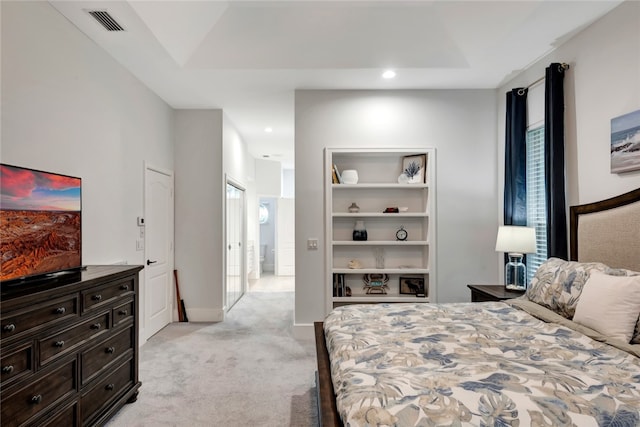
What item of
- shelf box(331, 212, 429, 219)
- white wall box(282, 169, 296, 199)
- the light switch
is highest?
white wall box(282, 169, 296, 199)

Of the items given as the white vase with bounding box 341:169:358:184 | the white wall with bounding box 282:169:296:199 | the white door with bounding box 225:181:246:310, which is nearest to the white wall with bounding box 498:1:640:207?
the white vase with bounding box 341:169:358:184

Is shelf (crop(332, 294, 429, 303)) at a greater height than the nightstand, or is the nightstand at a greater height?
the nightstand

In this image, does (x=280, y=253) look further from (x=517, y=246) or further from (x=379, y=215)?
(x=517, y=246)

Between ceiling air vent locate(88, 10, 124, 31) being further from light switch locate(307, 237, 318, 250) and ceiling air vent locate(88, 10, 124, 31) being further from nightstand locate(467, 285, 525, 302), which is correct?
nightstand locate(467, 285, 525, 302)

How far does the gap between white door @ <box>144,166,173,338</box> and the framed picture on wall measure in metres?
4.19

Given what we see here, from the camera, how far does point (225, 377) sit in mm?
2947

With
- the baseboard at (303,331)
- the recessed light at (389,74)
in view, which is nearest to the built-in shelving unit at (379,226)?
the baseboard at (303,331)

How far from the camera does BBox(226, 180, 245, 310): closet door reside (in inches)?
201

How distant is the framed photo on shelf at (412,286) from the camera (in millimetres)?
3988

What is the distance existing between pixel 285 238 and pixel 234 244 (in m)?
2.79

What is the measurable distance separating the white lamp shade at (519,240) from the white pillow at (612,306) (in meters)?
1.15

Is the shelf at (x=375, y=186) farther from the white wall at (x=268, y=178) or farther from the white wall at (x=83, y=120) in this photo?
the white wall at (x=268, y=178)

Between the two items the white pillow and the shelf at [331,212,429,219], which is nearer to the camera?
the white pillow

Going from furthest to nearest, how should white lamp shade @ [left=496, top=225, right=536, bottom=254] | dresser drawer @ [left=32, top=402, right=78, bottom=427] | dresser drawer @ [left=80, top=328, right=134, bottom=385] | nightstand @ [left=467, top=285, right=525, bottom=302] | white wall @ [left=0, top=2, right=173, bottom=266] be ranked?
white lamp shade @ [left=496, top=225, right=536, bottom=254], nightstand @ [left=467, top=285, right=525, bottom=302], white wall @ [left=0, top=2, right=173, bottom=266], dresser drawer @ [left=80, top=328, right=134, bottom=385], dresser drawer @ [left=32, top=402, right=78, bottom=427]
